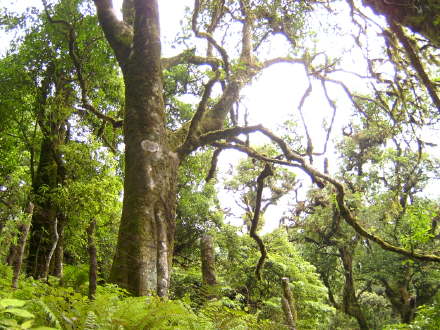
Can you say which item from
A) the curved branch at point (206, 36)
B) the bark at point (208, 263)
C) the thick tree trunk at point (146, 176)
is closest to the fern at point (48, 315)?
the thick tree trunk at point (146, 176)

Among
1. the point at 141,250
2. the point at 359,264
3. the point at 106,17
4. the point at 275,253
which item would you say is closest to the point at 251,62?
the point at 106,17

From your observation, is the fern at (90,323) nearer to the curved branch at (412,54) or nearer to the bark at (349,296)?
the curved branch at (412,54)

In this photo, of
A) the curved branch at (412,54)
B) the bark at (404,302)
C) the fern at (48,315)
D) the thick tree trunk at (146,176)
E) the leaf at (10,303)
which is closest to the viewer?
the leaf at (10,303)

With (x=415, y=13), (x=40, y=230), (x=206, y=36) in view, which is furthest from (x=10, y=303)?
(x=40, y=230)

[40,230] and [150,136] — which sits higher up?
[150,136]

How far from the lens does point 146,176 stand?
6262 mm

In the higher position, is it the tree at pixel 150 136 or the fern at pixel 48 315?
the tree at pixel 150 136

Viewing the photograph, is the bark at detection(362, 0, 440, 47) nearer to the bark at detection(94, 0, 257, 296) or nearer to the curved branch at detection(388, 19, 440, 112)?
the curved branch at detection(388, 19, 440, 112)

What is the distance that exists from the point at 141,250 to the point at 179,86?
943 cm

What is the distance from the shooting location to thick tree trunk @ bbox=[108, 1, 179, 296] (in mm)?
5660

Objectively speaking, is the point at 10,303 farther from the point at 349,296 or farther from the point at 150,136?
the point at 349,296

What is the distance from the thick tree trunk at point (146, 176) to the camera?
566cm

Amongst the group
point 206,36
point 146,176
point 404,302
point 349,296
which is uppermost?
point 206,36

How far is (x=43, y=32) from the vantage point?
941 centimetres
